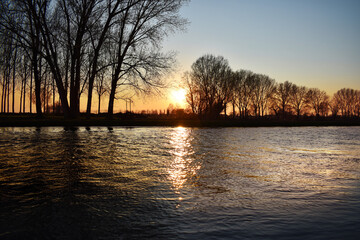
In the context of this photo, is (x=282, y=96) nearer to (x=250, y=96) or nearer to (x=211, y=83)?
(x=250, y=96)

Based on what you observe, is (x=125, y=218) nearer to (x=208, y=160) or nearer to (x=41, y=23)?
(x=208, y=160)

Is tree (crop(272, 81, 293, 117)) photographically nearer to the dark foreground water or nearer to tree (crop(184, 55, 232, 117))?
tree (crop(184, 55, 232, 117))

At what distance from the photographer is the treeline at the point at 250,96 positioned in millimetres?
53031

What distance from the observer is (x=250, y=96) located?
2687 inches

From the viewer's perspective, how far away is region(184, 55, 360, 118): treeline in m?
53.0

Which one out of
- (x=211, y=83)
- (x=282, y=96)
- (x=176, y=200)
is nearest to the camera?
(x=176, y=200)

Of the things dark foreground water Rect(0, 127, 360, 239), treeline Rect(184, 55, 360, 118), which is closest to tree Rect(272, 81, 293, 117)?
treeline Rect(184, 55, 360, 118)

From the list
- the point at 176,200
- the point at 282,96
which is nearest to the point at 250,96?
the point at 282,96

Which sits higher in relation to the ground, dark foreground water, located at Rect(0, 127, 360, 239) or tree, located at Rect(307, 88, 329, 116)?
tree, located at Rect(307, 88, 329, 116)

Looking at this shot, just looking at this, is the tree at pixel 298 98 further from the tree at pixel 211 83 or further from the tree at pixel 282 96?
the tree at pixel 211 83

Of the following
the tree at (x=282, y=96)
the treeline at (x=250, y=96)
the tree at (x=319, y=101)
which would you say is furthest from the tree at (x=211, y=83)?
the tree at (x=319, y=101)

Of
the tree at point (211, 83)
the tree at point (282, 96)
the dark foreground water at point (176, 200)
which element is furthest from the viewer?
the tree at point (282, 96)

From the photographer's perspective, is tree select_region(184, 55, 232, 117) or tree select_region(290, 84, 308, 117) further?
tree select_region(290, 84, 308, 117)

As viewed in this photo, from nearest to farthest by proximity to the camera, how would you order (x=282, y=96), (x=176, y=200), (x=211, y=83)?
(x=176, y=200), (x=211, y=83), (x=282, y=96)
